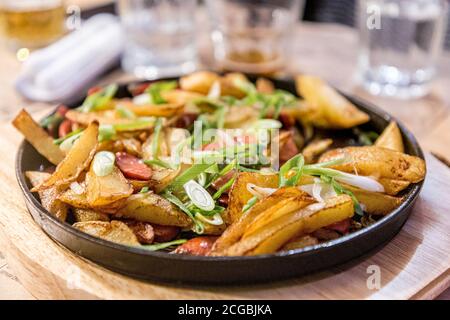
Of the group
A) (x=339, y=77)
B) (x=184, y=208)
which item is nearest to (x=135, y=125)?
(x=184, y=208)

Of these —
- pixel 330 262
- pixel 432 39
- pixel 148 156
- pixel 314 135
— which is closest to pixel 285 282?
pixel 330 262

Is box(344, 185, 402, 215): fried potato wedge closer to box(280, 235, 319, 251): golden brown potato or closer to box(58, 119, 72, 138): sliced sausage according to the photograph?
box(280, 235, 319, 251): golden brown potato

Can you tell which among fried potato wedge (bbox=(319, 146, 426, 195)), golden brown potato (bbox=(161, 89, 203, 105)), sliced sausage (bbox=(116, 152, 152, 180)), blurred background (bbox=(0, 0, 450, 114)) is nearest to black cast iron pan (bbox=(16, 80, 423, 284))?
fried potato wedge (bbox=(319, 146, 426, 195))

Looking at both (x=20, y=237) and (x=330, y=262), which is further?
(x=20, y=237)

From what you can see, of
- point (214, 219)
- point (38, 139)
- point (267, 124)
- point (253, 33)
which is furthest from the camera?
point (253, 33)

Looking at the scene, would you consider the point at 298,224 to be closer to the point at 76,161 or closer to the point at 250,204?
the point at 250,204

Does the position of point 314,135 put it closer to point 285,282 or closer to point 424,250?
point 424,250

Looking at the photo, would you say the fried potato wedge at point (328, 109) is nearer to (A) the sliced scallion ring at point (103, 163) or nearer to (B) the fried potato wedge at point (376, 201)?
(B) the fried potato wedge at point (376, 201)
